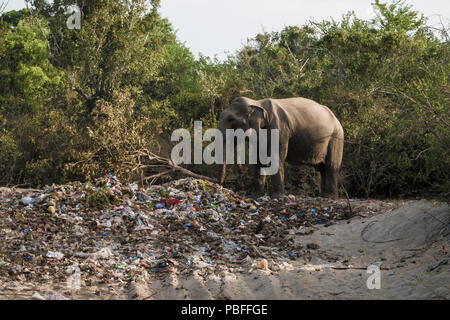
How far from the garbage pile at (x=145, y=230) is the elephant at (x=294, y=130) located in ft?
3.32

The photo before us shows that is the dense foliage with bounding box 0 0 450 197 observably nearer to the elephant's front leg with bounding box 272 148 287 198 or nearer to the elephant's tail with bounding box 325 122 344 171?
the elephant's tail with bounding box 325 122 344 171

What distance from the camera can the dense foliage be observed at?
12484mm

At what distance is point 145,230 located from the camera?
26.1ft

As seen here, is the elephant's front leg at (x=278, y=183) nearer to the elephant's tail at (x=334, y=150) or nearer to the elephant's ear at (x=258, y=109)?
the elephant's ear at (x=258, y=109)

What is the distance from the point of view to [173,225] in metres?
8.33

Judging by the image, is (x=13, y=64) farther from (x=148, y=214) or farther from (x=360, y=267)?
(x=360, y=267)

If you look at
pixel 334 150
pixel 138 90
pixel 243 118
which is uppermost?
pixel 138 90

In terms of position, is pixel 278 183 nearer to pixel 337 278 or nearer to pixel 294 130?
pixel 294 130

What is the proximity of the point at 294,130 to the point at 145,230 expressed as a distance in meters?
4.56

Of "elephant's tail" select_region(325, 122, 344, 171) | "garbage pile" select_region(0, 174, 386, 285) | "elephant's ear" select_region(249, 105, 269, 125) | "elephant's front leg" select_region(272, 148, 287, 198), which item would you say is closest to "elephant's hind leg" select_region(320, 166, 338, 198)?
"elephant's tail" select_region(325, 122, 344, 171)

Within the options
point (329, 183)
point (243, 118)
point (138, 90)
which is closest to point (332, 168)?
point (329, 183)

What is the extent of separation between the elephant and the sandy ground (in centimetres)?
359

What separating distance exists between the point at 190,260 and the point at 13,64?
1413cm
